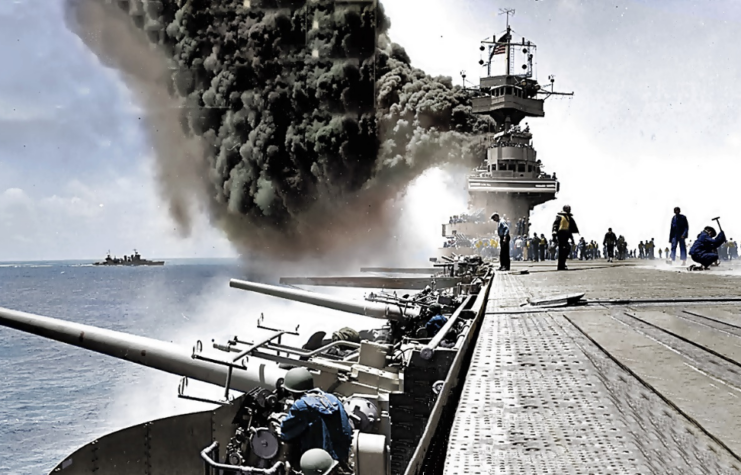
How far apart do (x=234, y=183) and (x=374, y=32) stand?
12.0m

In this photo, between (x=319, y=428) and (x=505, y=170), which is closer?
(x=319, y=428)

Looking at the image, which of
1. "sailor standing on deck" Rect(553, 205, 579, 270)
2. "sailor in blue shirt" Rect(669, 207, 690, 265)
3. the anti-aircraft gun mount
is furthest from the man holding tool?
the anti-aircraft gun mount

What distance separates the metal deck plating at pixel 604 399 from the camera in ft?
6.36

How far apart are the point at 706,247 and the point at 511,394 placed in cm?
1070

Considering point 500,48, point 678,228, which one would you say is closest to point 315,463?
point 678,228

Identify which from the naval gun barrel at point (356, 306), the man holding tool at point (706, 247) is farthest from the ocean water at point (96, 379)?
the man holding tool at point (706, 247)

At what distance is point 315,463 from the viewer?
4246 mm

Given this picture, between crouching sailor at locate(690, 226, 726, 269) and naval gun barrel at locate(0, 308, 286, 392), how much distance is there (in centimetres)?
820

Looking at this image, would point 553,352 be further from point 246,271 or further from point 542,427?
point 246,271

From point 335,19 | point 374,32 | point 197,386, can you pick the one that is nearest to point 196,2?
point 335,19

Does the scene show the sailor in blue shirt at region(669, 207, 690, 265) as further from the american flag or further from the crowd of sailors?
the american flag

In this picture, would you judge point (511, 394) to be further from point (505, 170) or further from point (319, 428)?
point (505, 170)

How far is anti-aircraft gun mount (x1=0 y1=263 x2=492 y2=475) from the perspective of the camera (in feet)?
12.6

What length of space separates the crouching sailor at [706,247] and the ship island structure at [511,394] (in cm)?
328
